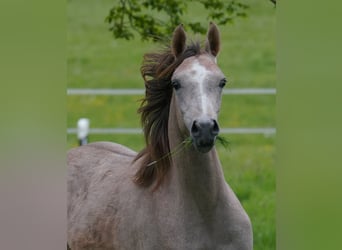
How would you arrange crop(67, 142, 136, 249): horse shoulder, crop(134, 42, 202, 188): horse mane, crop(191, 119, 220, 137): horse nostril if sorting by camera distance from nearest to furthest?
crop(191, 119, 220, 137): horse nostril, crop(134, 42, 202, 188): horse mane, crop(67, 142, 136, 249): horse shoulder

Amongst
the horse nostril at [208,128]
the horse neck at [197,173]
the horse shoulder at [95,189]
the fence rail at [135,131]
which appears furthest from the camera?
the fence rail at [135,131]

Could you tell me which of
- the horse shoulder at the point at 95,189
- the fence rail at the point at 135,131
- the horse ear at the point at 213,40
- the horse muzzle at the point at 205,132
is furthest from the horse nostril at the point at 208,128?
the fence rail at the point at 135,131

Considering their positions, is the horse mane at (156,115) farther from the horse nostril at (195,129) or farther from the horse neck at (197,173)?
the horse nostril at (195,129)

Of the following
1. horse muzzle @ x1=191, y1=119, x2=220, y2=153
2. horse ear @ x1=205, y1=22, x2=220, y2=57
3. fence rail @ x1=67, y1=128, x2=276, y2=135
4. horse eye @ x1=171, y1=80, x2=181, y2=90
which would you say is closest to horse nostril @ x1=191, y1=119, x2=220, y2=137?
horse muzzle @ x1=191, y1=119, x2=220, y2=153

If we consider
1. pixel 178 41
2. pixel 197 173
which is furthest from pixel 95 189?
pixel 178 41

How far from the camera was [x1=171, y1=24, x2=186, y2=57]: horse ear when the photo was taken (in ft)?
13.3

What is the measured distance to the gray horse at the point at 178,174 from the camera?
382 centimetres

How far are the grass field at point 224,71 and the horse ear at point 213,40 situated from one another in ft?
12.4

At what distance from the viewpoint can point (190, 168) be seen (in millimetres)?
4051

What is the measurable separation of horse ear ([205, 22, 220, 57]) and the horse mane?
18 centimetres

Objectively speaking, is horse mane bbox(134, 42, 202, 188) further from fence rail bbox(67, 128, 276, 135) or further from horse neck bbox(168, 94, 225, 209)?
fence rail bbox(67, 128, 276, 135)

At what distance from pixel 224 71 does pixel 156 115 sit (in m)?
5.68

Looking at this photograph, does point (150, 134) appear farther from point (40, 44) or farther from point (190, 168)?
point (40, 44)

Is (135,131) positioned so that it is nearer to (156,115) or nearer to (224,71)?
(224,71)
